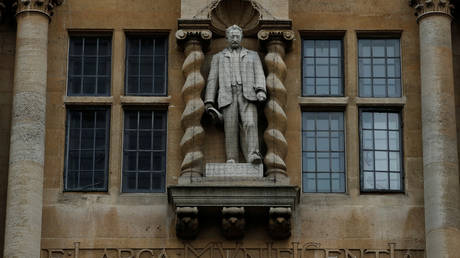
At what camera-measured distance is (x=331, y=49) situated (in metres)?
34.9

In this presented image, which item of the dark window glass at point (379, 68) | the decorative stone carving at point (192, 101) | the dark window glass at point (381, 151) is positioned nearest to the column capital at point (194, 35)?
the decorative stone carving at point (192, 101)

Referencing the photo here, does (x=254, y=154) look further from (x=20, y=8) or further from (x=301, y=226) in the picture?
(x=20, y=8)

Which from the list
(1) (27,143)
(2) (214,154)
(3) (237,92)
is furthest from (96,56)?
(2) (214,154)

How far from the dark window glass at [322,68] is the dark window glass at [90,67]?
11.9 feet

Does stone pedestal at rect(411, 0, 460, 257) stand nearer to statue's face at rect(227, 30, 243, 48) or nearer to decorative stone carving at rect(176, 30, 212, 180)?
statue's face at rect(227, 30, 243, 48)

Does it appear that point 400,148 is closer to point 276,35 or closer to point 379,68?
point 379,68

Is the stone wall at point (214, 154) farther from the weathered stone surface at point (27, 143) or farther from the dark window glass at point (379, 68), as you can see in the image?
the weathered stone surface at point (27, 143)

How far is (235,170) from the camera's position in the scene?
3322cm

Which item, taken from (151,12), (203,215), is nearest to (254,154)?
(203,215)

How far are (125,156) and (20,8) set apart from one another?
3324 millimetres

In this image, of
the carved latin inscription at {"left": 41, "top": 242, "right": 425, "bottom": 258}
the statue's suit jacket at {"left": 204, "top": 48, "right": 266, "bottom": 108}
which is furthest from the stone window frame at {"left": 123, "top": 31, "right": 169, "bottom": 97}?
the carved latin inscription at {"left": 41, "top": 242, "right": 425, "bottom": 258}

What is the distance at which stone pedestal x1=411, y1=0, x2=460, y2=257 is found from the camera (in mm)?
32750

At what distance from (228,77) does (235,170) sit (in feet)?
5.92

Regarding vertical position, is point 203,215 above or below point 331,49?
below
